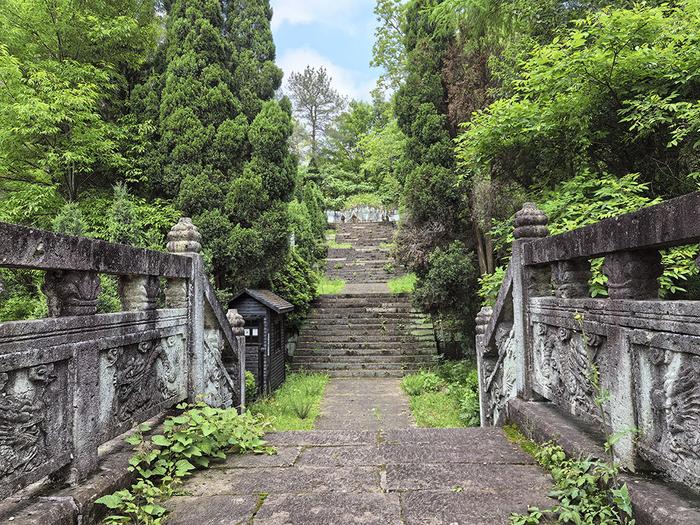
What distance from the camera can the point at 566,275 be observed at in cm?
313

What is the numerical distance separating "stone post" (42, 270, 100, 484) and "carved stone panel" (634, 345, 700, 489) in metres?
2.73

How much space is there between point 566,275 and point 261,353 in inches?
299

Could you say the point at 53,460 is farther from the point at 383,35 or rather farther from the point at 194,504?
the point at 383,35

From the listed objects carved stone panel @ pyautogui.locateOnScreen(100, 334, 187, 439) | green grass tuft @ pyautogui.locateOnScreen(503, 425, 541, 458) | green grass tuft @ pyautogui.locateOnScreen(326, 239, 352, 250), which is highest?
green grass tuft @ pyautogui.locateOnScreen(326, 239, 352, 250)

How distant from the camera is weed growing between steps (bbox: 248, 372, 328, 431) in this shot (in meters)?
7.91

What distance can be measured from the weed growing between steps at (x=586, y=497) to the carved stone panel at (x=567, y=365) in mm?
427

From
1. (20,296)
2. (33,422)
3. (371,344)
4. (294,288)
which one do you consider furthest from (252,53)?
(33,422)

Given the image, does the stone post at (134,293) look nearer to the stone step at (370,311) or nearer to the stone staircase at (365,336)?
the stone staircase at (365,336)

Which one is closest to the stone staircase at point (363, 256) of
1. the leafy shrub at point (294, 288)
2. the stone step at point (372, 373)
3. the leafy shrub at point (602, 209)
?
the leafy shrub at point (294, 288)

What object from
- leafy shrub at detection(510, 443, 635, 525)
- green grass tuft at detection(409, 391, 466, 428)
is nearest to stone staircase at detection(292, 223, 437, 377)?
green grass tuft at detection(409, 391, 466, 428)

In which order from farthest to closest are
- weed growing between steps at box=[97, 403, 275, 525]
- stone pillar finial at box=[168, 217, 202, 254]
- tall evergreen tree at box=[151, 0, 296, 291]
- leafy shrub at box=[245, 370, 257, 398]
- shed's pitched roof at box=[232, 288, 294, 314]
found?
tall evergreen tree at box=[151, 0, 296, 291] → shed's pitched roof at box=[232, 288, 294, 314] → leafy shrub at box=[245, 370, 257, 398] → stone pillar finial at box=[168, 217, 202, 254] → weed growing between steps at box=[97, 403, 275, 525]

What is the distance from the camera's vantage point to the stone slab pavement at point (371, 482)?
89.4 inches

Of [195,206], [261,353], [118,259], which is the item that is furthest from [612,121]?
[195,206]

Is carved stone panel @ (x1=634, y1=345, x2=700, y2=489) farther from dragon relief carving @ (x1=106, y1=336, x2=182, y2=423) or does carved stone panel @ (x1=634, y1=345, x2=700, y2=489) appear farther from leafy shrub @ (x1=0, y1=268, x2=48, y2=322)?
leafy shrub @ (x1=0, y1=268, x2=48, y2=322)
